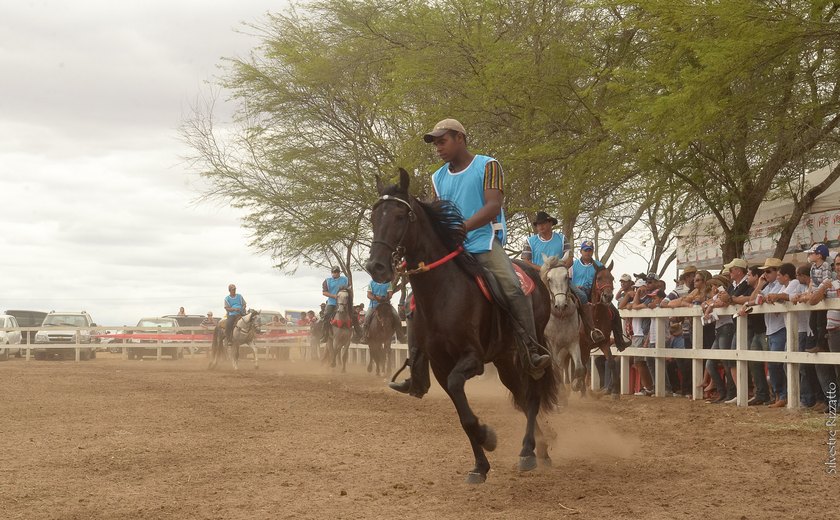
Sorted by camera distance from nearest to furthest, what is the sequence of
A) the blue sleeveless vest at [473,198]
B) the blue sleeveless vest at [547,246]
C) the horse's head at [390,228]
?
the horse's head at [390,228] < the blue sleeveless vest at [473,198] < the blue sleeveless vest at [547,246]

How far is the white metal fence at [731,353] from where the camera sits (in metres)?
13.8

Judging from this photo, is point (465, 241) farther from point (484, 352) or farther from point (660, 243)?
point (660, 243)

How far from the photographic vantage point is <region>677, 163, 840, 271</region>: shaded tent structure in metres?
20.4

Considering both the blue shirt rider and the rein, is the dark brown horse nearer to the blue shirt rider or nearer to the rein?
A: the blue shirt rider

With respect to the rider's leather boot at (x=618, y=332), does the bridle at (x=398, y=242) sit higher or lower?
higher

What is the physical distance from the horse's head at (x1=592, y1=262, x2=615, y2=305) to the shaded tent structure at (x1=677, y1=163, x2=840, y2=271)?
487 cm

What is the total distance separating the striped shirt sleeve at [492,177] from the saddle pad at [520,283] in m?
0.77

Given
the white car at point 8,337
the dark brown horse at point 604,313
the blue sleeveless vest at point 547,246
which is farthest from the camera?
the white car at point 8,337

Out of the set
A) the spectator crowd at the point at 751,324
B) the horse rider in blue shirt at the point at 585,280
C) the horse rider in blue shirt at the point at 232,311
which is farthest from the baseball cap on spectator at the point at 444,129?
the horse rider in blue shirt at the point at 232,311

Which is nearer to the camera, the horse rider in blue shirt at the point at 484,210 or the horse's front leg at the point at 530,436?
the horse rider in blue shirt at the point at 484,210

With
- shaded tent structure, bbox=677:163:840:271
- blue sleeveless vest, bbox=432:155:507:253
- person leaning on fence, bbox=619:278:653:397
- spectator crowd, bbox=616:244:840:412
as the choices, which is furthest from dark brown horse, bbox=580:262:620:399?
blue sleeveless vest, bbox=432:155:507:253

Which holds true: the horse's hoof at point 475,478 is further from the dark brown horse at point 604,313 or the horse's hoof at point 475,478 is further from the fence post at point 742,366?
the dark brown horse at point 604,313

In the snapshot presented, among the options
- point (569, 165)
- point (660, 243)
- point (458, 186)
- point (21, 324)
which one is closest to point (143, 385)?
point (569, 165)

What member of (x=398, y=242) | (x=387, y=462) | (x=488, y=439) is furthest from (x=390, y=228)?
(x=387, y=462)
